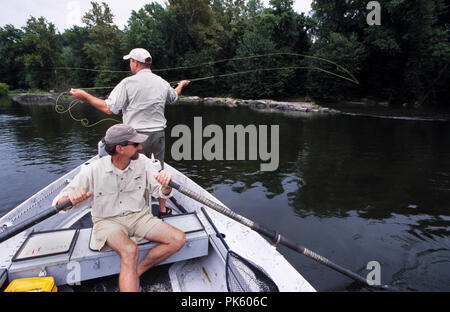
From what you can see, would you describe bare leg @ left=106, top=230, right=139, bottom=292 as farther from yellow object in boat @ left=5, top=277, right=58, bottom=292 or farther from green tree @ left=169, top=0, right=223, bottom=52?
green tree @ left=169, top=0, right=223, bottom=52

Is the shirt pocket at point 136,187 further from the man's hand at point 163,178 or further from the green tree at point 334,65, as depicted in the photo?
the green tree at point 334,65

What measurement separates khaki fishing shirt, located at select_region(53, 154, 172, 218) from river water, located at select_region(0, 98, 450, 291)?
2.82 meters

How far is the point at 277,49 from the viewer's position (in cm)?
3853

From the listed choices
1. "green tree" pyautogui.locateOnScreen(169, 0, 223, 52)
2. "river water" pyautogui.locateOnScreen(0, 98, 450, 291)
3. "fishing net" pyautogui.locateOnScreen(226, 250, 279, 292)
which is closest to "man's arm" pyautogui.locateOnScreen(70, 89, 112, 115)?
"fishing net" pyautogui.locateOnScreen(226, 250, 279, 292)

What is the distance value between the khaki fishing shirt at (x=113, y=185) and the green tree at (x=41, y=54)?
185ft

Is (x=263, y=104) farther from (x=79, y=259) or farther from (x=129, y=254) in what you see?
(x=79, y=259)

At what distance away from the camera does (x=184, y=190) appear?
9.42 ft

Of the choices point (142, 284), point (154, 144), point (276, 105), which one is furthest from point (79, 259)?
point (276, 105)

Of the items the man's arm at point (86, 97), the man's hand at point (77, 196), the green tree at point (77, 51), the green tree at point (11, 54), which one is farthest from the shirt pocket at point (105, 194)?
the green tree at point (11, 54)

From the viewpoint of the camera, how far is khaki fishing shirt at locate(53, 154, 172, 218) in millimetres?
2709

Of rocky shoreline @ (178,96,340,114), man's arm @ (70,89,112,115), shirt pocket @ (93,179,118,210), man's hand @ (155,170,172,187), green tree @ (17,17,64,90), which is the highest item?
green tree @ (17,17,64,90)
